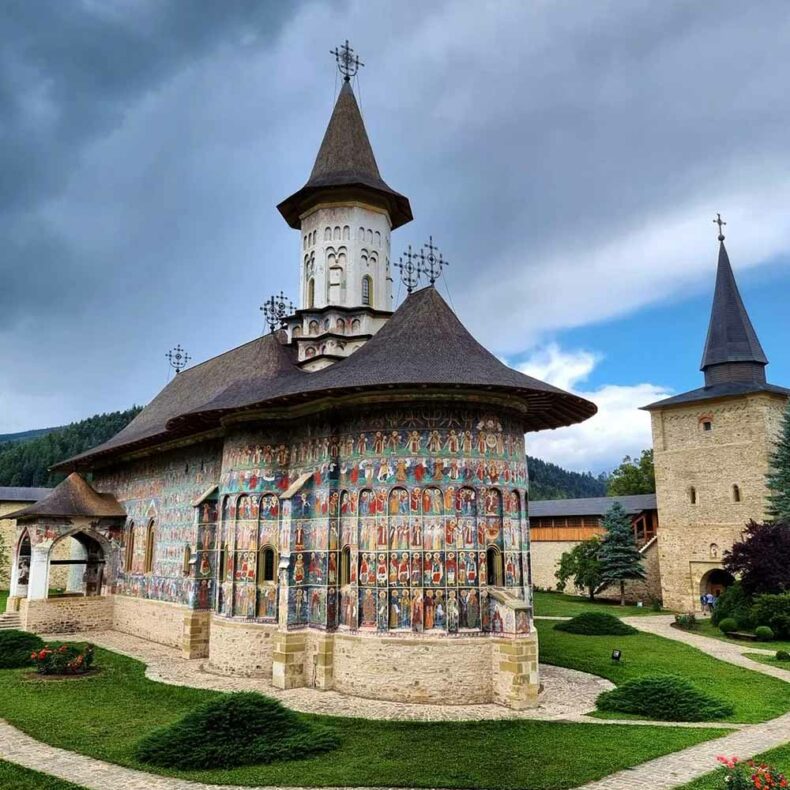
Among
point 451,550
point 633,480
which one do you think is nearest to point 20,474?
point 633,480

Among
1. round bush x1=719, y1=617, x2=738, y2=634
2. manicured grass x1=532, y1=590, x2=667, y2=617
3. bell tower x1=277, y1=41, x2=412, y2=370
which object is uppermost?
bell tower x1=277, y1=41, x2=412, y2=370

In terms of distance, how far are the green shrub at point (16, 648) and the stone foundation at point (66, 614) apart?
528 centimetres

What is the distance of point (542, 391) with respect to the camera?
14273 millimetres

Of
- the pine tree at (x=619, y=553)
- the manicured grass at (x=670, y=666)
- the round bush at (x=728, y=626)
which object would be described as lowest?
the manicured grass at (x=670, y=666)

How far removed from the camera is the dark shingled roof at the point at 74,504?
23.1 meters

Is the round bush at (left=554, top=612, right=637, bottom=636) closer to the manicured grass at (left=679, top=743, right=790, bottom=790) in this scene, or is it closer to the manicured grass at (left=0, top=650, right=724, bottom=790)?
the manicured grass at (left=0, top=650, right=724, bottom=790)

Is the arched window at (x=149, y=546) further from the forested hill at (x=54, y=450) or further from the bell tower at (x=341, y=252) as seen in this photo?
the forested hill at (x=54, y=450)

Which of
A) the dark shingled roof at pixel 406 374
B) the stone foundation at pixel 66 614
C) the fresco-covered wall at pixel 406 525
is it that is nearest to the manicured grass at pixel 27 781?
the fresco-covered wall at pixel 406 525

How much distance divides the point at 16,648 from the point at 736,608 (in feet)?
71.3

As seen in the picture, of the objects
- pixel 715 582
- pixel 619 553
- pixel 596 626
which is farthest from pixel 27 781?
pixel 619 553

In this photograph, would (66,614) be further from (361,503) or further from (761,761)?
(761,761)

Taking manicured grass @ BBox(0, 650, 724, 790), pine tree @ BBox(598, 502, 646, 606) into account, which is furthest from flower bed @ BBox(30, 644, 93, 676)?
pine tree @ BBox(598, 502, 646, 606)

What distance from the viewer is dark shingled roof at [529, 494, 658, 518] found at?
37.7m

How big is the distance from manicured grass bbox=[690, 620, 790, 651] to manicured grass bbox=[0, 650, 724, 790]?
10.9m
